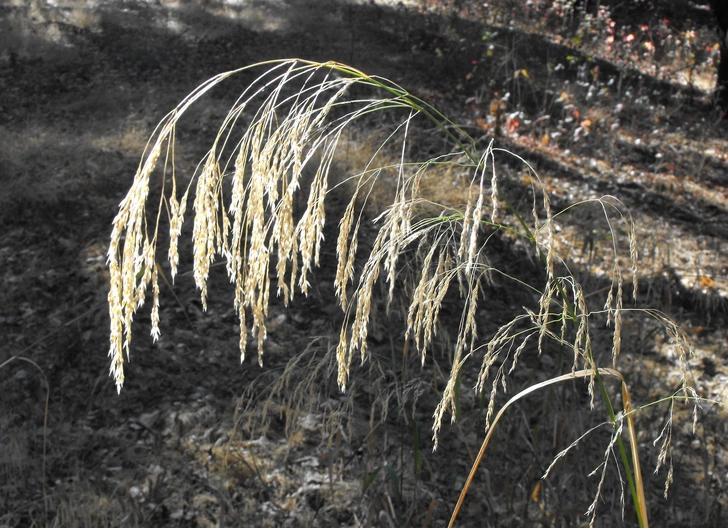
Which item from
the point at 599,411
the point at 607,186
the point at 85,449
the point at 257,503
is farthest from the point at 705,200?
the point at 85,449

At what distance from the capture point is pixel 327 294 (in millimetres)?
4207

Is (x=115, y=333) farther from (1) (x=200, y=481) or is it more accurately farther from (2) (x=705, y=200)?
(2) (x=705, y=200)

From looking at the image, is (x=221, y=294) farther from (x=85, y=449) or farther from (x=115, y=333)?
(x=115, y=333)

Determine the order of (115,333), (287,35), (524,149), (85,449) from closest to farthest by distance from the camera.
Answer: (115,333) < (85,449) < (524,149) < (287,35)

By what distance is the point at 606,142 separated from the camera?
612cm

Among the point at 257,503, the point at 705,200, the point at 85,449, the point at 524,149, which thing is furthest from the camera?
the point at 524,149

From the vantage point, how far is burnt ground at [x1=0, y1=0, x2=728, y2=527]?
8.97 ft

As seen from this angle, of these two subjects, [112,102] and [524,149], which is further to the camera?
[112,102]

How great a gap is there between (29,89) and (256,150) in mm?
6801

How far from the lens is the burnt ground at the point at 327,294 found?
2.73 m

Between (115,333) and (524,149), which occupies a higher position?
(115,333)

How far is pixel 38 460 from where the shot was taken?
2971 mm

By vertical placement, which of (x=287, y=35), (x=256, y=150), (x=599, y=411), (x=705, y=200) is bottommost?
(x=599, y=411)

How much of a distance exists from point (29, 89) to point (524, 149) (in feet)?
16.7
